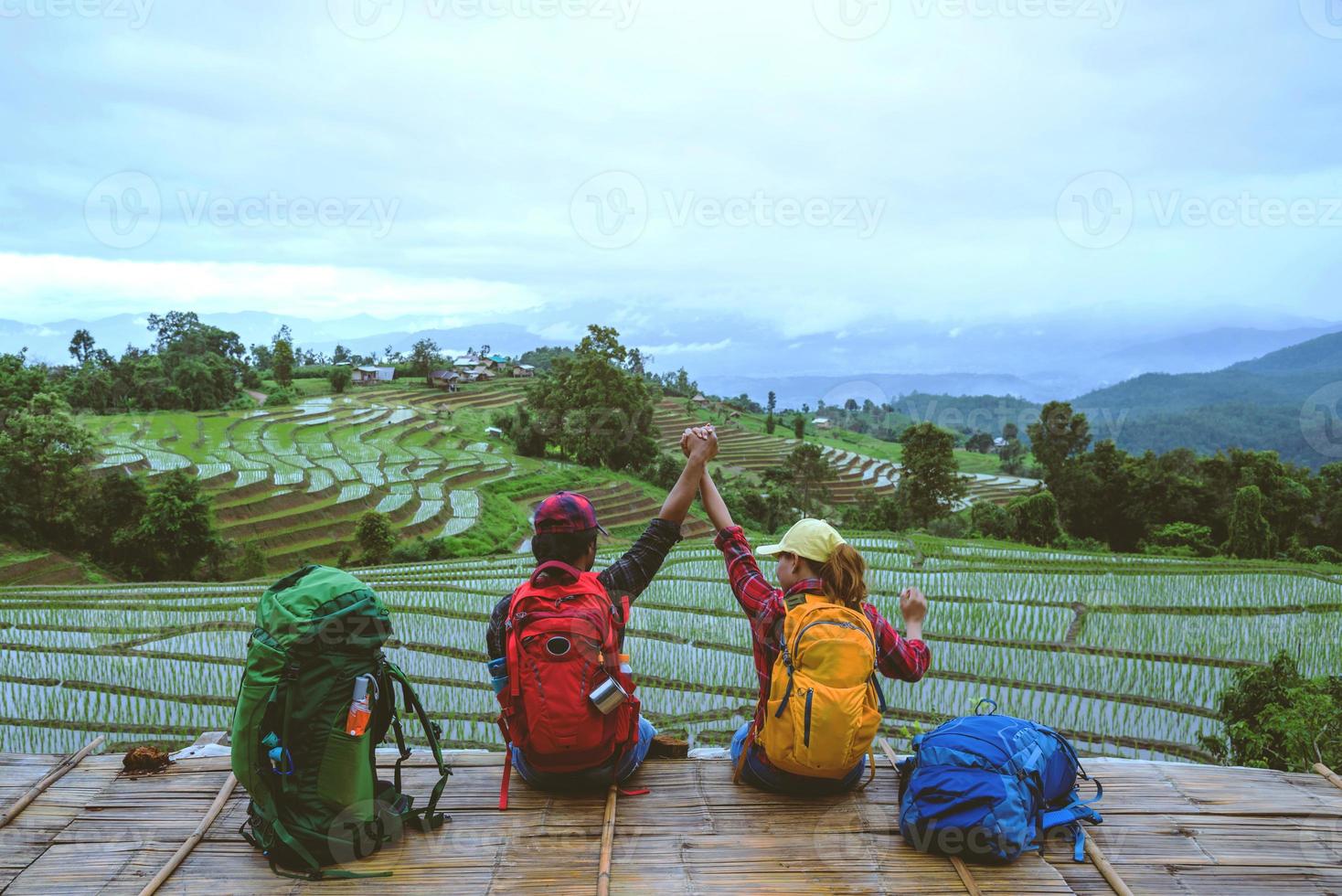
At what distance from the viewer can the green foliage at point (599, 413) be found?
34.5 m

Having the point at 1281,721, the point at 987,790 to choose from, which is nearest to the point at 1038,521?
the point at 1281,721

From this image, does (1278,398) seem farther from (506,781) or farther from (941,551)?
(506,781)

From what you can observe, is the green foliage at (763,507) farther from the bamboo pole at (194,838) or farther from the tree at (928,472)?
the bamboo pole at (194,838)

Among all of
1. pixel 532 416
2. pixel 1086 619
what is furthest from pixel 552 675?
pixel 532 416

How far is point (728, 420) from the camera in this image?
55.9m

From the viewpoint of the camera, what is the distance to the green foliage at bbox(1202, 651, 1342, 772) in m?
4.53

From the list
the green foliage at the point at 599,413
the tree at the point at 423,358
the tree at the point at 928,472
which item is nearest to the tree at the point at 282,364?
the tree at the point at 423,358

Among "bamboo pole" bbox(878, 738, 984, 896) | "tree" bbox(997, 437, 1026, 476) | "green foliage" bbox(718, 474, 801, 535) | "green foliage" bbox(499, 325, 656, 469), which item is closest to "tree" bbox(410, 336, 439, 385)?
"green foliage" bbox(499, 325, 656, 469)

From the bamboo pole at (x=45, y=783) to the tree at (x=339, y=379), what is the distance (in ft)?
161

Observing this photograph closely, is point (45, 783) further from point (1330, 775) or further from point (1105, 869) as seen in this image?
point (1330, 775)

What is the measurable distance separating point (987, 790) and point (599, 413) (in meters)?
32.0

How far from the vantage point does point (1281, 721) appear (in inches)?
185

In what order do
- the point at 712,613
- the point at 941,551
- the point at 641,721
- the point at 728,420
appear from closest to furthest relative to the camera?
the point at 641,721 < the point at 712,613 < the point at 941,551 < the point at 728,420

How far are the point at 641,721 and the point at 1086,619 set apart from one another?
6.32 meters
